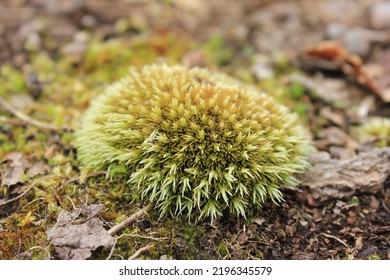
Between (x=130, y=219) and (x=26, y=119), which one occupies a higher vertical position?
(x=26, y=119)

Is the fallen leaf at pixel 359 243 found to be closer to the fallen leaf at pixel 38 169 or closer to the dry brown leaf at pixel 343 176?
the dry brown leaf at pixel 343 176

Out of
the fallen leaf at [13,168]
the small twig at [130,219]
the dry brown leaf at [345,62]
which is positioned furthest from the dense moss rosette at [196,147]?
the dry brown leaf at [345,62]

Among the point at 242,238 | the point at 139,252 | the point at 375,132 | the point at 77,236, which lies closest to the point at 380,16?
the point at 375,132

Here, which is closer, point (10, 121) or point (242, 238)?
point (242, 238)

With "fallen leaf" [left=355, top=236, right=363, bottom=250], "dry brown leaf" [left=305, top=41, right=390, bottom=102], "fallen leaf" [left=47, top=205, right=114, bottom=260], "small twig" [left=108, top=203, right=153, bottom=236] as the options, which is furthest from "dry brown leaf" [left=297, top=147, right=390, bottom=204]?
"fallen leaf" [left=47, top=205, right=114, bottom=260]

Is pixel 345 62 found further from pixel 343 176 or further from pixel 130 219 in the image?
pixel 130 219

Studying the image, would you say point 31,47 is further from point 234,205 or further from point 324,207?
point 324,207

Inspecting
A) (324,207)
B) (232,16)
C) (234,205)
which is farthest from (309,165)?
(232,16)
